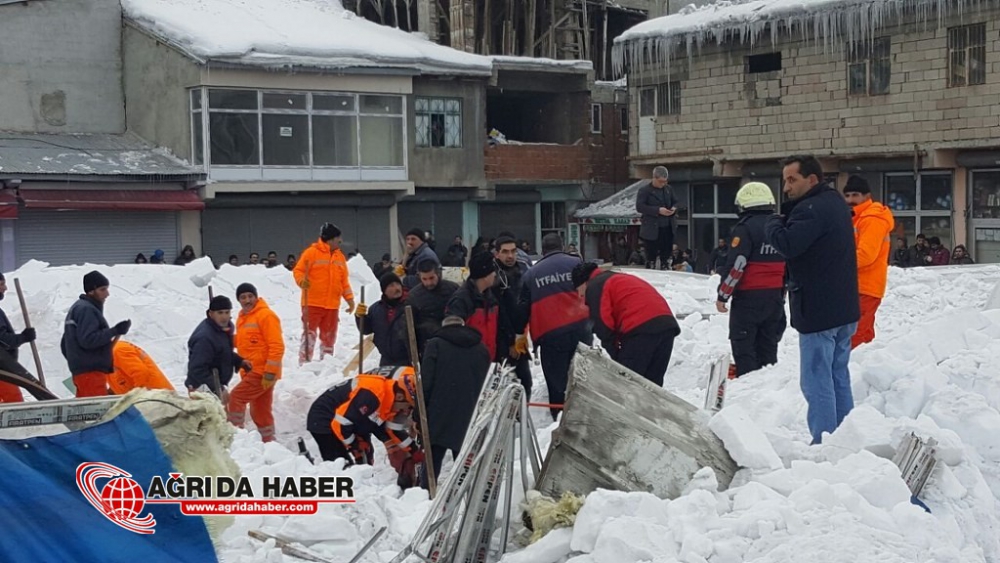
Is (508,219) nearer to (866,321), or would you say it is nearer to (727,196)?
(727,196)

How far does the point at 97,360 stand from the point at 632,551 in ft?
18.9

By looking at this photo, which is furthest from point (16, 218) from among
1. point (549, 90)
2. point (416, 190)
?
point (549, 90)

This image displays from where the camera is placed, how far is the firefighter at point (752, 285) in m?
9.27

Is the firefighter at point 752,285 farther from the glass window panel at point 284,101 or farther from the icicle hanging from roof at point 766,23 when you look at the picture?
the glass window panel at point 284,101

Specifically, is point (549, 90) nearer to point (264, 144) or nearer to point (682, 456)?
point (264, 144)

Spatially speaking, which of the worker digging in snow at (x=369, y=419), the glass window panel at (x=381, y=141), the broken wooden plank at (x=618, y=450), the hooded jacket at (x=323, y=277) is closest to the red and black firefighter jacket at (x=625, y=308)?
the worker digging in snow at (x=369, y=419)

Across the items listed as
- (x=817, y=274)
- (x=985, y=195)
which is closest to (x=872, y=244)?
(x=817, y=274)

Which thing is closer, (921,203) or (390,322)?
(390,322)

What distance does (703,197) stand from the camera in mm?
29422

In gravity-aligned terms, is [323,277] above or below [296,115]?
below

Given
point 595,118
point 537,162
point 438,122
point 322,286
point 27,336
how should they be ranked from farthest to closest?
point 595,118 → point 537,162 → point 438,122 → point 322,286 → point 27,336

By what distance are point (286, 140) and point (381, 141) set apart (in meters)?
2.59

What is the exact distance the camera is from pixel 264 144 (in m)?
27.3

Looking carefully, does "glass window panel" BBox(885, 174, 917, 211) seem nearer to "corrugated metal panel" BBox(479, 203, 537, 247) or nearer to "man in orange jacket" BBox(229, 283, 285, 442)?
"corrugated metal panel" BBox(479, 203, 537, 247)
